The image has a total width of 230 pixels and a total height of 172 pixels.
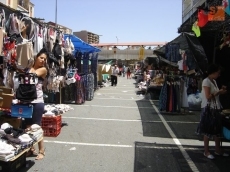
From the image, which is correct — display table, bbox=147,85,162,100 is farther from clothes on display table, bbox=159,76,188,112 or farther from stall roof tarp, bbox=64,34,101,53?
clothes on display table, bbox=159,76,188,112

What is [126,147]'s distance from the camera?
5977 millimetres

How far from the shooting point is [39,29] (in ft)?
22.4

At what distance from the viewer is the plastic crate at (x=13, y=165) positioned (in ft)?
12.9

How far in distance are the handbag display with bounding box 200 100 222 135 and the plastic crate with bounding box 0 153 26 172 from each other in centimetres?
334

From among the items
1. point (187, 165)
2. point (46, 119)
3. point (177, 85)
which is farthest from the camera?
point (177, 85)

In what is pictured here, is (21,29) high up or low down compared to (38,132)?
up

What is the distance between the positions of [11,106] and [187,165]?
3.39 meters

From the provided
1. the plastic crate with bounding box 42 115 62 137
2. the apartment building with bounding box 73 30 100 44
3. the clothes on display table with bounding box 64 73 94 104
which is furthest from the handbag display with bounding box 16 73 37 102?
the apartment building with bounding box 73 30 100 44

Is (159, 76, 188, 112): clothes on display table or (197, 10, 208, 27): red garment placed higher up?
(197, 10, 208, 27): red garment

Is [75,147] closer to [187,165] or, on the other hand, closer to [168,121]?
[187,165]

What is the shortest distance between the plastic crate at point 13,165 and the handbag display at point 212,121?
11.0 feet

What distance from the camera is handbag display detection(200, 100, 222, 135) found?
17.5ft

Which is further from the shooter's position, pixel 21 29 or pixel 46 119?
pixel 46 119

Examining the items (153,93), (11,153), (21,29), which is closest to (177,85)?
(153,93)
